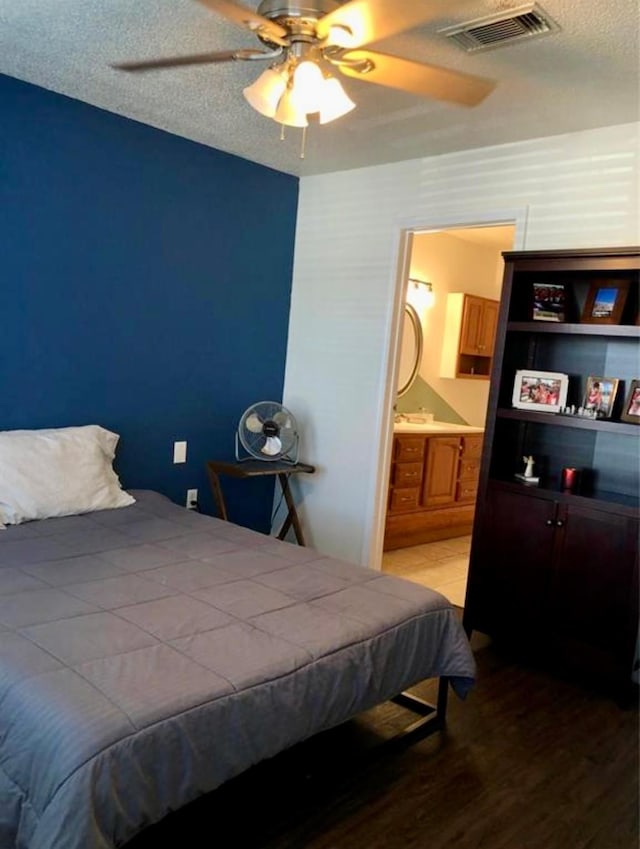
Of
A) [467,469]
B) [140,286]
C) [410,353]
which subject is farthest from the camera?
[410,353]

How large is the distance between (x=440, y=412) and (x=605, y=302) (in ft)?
9.62

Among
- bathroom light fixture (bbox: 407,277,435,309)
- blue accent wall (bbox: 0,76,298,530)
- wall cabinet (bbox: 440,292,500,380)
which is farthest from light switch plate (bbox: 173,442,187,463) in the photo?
wall cabinet (bbox: 440,292,500,380)

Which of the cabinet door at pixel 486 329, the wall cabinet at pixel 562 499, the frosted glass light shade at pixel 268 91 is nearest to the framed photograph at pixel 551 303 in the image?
the wall cabinet at pixel 562 499

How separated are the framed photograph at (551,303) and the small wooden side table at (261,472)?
1.61m

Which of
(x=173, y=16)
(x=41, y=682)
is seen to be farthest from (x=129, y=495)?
(x=173, y=16)

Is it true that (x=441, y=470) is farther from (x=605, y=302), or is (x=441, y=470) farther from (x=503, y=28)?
(x=503, y=28)

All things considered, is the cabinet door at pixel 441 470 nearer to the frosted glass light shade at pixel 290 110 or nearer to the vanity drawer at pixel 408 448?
the vanity drawer at pixel 408 448

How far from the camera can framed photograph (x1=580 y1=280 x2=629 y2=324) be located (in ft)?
9.41

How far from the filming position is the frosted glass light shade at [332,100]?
6.42ft

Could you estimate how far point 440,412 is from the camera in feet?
19.0

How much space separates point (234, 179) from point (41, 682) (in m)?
3.08

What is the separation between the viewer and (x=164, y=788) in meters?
1.46

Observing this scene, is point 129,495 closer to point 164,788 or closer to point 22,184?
point 22,184

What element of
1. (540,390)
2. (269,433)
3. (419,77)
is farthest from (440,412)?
(419,77)
